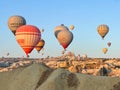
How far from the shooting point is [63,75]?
36.4 ft

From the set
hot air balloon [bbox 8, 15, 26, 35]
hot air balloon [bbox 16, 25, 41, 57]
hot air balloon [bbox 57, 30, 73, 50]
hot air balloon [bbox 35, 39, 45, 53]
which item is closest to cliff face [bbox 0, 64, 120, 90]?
hot air balloon [bbox 16, 25, 41, 57]

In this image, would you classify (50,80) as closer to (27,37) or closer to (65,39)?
(27,37)

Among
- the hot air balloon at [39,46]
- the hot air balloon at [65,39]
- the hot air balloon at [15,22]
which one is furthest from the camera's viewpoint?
the hot air balloon at [39,46]

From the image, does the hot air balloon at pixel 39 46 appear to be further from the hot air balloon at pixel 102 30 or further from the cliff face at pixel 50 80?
the cliff face at pixel 50 80

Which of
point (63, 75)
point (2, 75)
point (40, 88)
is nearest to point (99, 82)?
point (63, 75)

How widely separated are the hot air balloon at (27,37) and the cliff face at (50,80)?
39710 millimetres

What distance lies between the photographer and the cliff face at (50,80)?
10.6 metres

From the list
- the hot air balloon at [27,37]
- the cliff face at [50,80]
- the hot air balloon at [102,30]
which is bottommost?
the cliff face at [50,80]

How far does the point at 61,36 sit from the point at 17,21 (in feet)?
37.9

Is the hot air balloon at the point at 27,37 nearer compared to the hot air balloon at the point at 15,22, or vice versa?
the hot air balloon at the point at 27,37

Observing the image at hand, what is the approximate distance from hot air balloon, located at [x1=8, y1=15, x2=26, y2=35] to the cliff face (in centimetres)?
5537

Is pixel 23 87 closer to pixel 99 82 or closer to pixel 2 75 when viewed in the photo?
pixel 2 75

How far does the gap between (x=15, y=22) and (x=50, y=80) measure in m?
57.8

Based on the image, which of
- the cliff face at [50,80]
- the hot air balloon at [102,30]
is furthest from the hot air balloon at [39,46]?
the cliff face at [50,80]
